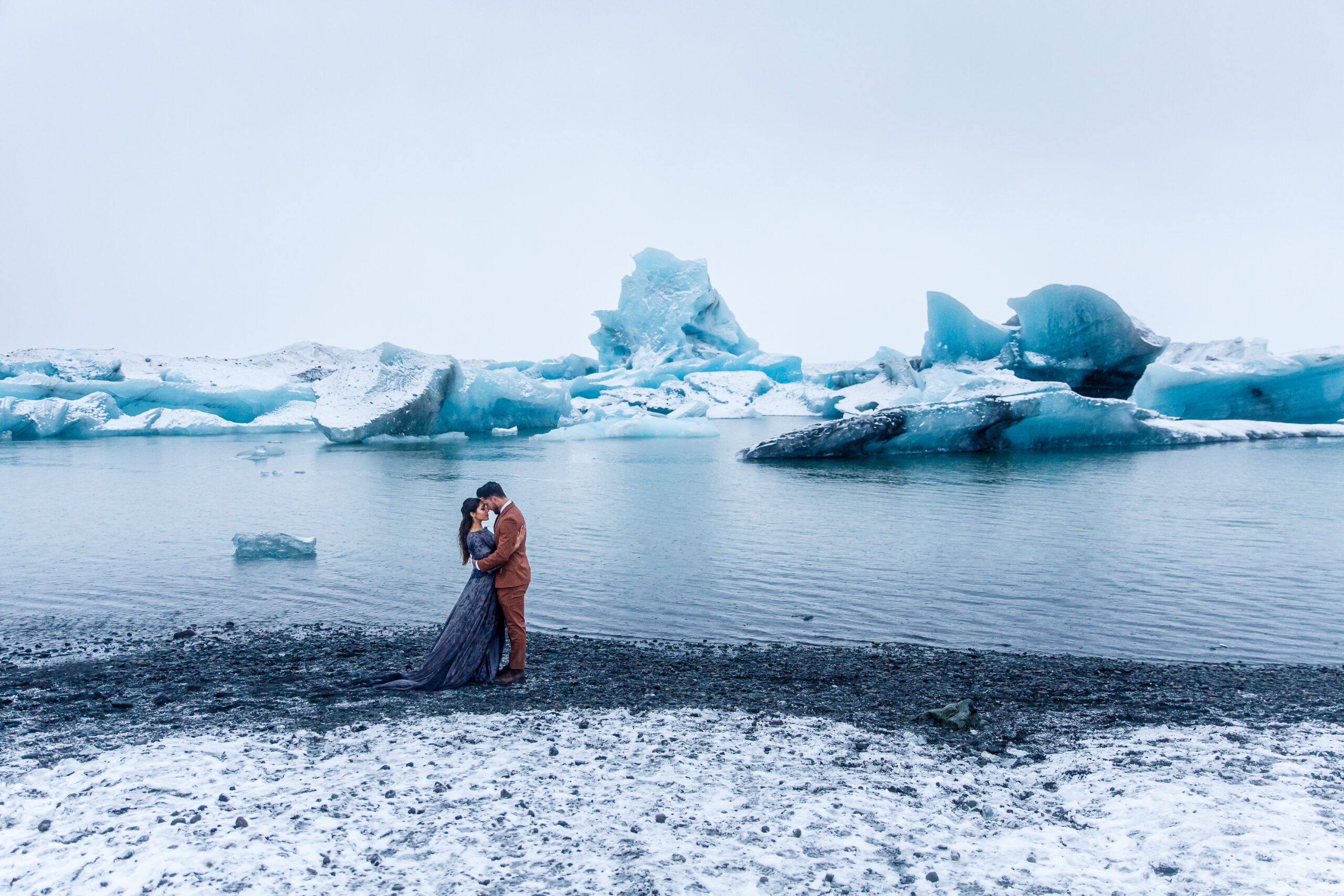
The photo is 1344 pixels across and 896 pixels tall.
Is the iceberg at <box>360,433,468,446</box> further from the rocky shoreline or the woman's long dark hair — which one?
the woman's long dark hair

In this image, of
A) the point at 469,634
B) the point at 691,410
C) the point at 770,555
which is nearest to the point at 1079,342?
the point at 691,410

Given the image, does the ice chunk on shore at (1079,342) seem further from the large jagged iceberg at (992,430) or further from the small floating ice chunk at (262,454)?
the small floating ice chunk at (262,454)

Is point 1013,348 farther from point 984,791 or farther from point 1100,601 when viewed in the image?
point 984,791

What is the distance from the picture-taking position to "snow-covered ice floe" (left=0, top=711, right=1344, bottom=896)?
2482 mm

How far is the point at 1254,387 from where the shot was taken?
27.4m

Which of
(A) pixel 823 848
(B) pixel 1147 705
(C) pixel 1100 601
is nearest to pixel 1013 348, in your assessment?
(C) pixel 1100 601

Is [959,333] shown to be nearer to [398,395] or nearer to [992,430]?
[992,430]

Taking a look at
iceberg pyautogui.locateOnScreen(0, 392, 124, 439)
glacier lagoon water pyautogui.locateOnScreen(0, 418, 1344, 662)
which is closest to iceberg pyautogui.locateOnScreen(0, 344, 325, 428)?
iceberg pyautogui.locateOnScreen(0, 392, 124, 439)

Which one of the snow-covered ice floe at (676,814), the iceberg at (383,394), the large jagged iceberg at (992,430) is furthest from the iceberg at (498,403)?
the snow-covered ice floe at (676,814)

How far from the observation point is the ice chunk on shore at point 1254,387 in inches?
1032

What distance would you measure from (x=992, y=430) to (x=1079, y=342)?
11.2 metres

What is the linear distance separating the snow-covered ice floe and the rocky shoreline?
27cm

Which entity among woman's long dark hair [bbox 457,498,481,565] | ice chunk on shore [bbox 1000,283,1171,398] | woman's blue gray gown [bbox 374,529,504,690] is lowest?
woman's blue gray gown [bbox 374,529,504,690]

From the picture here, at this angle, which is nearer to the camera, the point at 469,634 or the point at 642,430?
the point at 469,634
